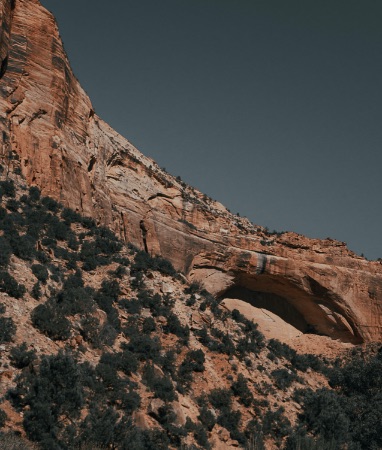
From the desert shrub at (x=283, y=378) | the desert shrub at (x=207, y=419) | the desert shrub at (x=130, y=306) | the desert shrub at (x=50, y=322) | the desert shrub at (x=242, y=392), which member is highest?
the desert shrub at (x=283, y=378)

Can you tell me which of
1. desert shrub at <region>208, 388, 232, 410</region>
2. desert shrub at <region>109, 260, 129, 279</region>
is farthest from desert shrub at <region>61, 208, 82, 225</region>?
desert shrub at <region>208, 388, 232, 410</region>

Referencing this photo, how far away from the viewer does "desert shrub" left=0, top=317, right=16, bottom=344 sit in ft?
54.9

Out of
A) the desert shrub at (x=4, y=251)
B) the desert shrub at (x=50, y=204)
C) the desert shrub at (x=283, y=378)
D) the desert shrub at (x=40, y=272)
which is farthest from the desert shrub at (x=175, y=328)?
the desert shrub at (x=50, y=204)

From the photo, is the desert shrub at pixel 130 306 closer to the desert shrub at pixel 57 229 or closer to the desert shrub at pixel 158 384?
the desert shrub at pixel 158 384

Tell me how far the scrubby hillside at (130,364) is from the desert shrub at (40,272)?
96 millimetres

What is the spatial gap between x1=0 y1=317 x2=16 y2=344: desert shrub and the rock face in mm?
12460

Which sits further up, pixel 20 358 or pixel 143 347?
pixel 143 347

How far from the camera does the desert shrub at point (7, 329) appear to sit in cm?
1672

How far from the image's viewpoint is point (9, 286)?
752 inches

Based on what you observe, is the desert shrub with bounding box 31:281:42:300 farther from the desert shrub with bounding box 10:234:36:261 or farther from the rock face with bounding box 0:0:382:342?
the rock face with bounding box 0:0:382:342

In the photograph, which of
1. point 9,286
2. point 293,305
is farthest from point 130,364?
point 293,305

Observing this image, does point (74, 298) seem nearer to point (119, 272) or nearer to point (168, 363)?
point (168, 363)

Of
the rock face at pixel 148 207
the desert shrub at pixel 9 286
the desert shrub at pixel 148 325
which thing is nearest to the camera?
the desert shrub at pixel 9 286

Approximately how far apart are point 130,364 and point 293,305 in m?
26.0
